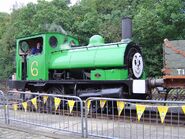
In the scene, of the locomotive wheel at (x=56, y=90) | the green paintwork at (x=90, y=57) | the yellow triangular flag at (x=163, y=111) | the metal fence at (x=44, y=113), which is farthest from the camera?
the locomotive wheel at (x=56, y=90)

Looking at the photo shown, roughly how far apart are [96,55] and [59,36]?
7.92 ft

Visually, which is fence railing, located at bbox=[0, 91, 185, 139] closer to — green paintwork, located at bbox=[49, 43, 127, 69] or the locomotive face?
the locomotive face

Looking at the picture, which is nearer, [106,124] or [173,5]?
[106,124]

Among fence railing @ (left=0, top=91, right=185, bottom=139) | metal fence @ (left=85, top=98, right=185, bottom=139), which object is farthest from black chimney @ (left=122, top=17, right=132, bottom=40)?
metal fence @ (left=85, top=98, right=185, bottom=139)

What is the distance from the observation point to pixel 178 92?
10922 mm

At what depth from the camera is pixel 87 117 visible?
7695 mm

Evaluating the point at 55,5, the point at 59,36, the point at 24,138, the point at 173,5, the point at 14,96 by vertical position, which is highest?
the point at 55,5

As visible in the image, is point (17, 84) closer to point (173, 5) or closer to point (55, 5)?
point (173, 5)

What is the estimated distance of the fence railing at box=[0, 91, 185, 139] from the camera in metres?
6.92

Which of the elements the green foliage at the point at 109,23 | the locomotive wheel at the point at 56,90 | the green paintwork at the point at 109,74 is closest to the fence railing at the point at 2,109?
the locomotive wheel at the point at 56,90

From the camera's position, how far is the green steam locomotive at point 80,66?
10.3m

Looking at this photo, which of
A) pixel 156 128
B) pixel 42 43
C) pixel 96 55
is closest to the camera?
pixel 156 128

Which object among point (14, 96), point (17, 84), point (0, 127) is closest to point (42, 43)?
point (17, 84)

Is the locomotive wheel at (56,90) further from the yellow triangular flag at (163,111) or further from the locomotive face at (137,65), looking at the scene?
the yellow triangular flag at (163,111)
